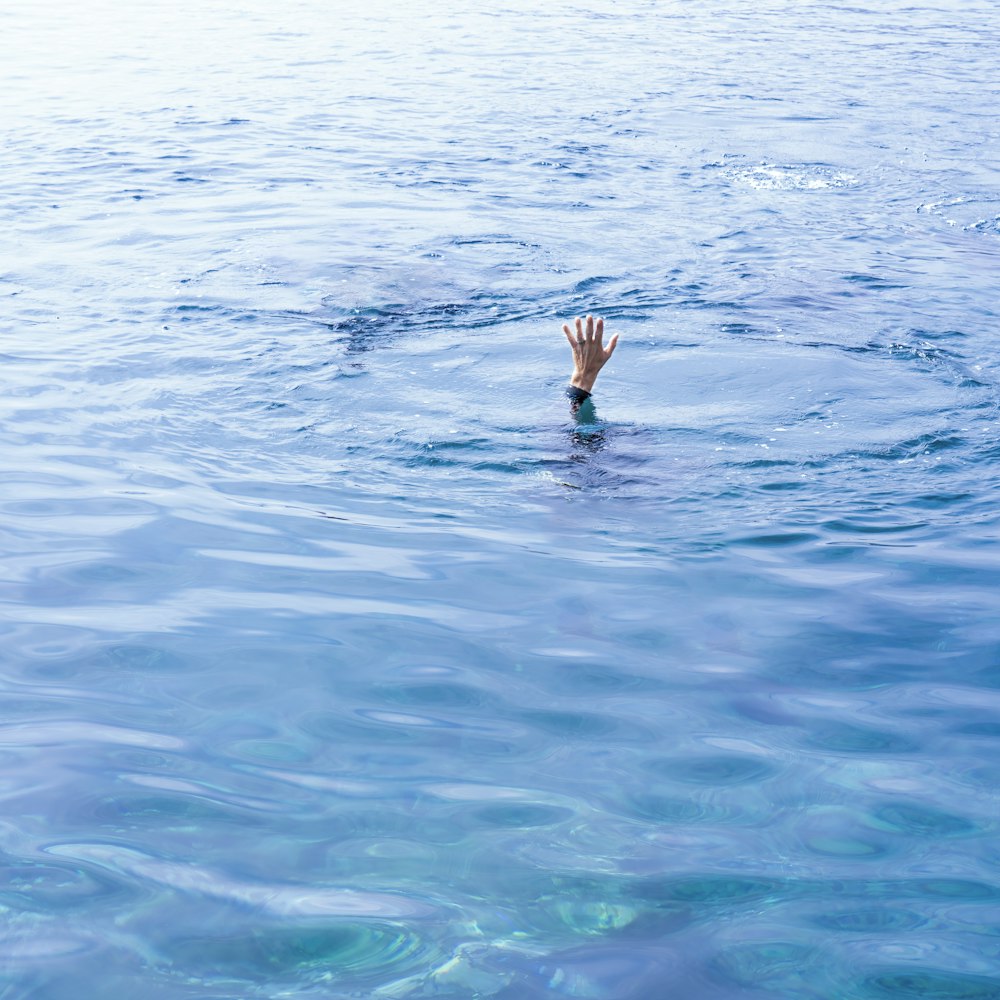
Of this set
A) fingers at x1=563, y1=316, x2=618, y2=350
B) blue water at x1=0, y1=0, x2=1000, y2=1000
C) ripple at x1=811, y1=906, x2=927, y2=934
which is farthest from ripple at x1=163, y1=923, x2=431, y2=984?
fingers at x1=563, y1=316, x2=618, y2=350

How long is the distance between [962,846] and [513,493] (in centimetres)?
313

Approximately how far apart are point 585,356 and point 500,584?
232 cm

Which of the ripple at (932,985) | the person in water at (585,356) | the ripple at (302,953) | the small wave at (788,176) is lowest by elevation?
the ripple at (932,985)

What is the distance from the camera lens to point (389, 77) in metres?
18.6

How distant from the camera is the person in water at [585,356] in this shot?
23.2 ft

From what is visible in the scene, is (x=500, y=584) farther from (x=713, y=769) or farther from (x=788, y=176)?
(x=788, y=176)

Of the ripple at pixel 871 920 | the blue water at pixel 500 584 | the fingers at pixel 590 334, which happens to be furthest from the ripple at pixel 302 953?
the fingers at pixel 590 334

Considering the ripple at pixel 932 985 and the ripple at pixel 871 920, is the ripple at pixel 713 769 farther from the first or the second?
the ripple at pixel 932 985

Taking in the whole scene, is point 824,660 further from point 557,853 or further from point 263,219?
point 263,219

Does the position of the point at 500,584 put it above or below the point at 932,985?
above

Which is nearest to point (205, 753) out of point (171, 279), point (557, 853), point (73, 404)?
point (557, 853)

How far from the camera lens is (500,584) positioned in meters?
5.27

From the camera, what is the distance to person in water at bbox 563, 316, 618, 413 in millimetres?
7086

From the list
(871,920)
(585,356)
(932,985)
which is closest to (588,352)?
(585,356)
